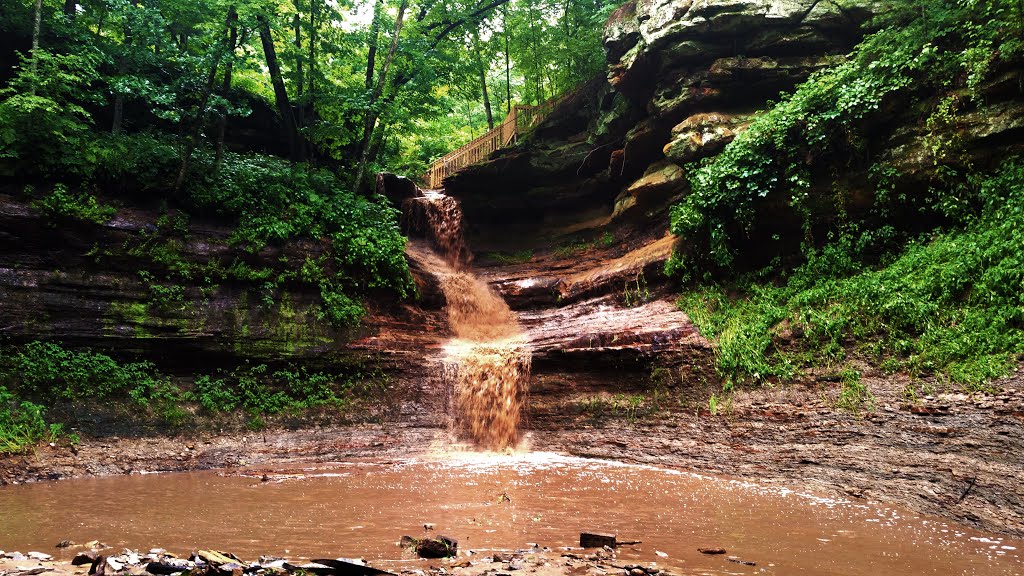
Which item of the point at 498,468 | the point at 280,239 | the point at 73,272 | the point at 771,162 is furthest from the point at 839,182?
the point at 73,272

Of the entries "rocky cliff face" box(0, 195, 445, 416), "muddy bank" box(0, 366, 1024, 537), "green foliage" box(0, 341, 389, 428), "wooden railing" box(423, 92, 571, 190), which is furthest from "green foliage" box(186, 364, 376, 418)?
"wooden railing" box(423, 92, 571, 190)

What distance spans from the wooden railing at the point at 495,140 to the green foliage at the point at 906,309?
13229mm

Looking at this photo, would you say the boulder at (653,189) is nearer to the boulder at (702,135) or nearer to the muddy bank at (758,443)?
the boulder at (702,135)

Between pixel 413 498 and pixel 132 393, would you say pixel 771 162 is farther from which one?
pixel 132 393

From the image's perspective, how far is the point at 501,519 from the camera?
555cm

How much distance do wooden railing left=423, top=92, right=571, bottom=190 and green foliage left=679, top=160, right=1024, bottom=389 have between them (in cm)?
1323

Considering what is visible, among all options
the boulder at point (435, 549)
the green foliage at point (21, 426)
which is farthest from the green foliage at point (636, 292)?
the green foliage at point (21, 426)

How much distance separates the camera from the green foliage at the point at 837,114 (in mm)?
9922

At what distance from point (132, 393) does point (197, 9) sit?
10435 mm

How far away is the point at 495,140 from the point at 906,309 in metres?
18.7

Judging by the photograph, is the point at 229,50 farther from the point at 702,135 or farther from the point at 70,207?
the point at 702,135

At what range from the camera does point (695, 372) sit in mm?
10609

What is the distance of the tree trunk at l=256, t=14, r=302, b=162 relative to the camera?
17188 mm

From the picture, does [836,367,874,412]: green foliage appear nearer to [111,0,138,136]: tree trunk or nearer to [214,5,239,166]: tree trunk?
[214,5,239,166]: tree trunk
